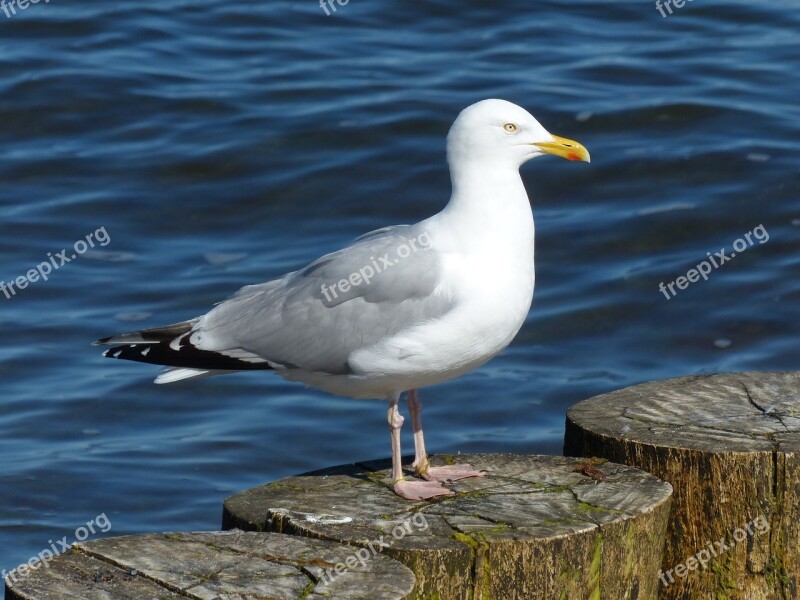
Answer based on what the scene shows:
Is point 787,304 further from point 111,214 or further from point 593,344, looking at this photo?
point 111,214

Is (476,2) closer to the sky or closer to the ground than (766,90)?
closer to the sky

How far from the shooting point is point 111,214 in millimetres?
11484

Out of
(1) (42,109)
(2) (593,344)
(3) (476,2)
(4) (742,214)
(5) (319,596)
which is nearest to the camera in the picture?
(5) (319,596)

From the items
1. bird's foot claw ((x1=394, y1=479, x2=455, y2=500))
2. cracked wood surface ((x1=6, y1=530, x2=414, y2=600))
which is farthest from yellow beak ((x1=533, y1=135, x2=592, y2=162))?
cracked wood surface ((x1=6, y1=530, x2=414, y2=600))

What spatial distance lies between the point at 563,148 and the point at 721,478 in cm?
135

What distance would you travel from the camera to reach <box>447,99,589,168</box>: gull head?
495 cm

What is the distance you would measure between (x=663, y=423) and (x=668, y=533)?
42 cm

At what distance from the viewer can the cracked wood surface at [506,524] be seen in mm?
4062

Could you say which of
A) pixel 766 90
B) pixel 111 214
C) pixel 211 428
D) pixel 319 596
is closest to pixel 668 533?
pixel 319 596

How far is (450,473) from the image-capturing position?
16.0 ft

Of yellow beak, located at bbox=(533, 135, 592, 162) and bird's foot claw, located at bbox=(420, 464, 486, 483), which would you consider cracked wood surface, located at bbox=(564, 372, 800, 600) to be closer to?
bird's foot claw, located at bbox=(420, 464, 486, 483)

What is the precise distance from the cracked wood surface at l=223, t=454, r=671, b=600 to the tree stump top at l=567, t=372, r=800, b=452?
231mm

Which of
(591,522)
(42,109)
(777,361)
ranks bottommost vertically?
(777,361)

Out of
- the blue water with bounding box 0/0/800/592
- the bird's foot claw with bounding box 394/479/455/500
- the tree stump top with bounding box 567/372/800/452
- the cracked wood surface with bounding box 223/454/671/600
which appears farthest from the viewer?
the blue water with bounding box 0/0/800/592
